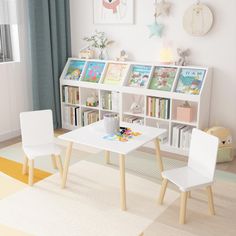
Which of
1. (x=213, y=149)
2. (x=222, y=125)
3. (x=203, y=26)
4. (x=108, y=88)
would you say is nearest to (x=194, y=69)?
(x=203, y=26)

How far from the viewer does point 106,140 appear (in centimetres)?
295

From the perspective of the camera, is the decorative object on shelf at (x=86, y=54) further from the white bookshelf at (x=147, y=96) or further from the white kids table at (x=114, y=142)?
the white kids table at (x=114, y=142)

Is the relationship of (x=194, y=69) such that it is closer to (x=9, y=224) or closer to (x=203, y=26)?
(x=203, y=26)

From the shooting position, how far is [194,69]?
396cm

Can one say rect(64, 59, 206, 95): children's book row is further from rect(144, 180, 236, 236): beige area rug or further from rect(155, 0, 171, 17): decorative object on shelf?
rect(144, 180, 236, 236): beige area rug

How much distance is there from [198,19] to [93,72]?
62.0 inches

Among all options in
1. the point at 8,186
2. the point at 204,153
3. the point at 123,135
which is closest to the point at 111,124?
the point at 123,135

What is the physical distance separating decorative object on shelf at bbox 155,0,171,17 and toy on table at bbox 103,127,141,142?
1.74 m

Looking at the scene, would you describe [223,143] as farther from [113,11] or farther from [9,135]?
[9,135]

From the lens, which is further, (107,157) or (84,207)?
(107,157)

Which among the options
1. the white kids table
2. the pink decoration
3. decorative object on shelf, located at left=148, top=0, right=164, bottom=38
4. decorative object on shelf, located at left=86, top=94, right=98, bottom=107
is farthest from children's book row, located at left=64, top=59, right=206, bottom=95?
the white kids table

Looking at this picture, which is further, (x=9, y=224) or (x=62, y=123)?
(x=62, y=123)

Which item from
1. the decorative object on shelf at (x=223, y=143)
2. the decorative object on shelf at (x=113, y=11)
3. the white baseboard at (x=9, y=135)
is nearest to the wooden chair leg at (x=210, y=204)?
the decorative object on shelf at (x=223, y=143)

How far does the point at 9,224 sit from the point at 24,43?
2.72 metres
